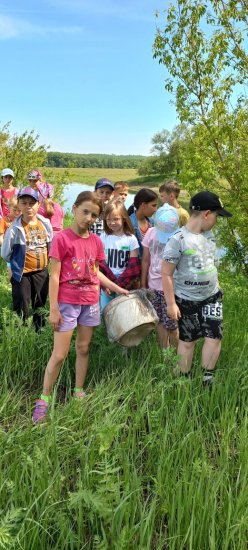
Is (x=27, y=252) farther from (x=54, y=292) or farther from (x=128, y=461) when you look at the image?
(x=128, y=461)

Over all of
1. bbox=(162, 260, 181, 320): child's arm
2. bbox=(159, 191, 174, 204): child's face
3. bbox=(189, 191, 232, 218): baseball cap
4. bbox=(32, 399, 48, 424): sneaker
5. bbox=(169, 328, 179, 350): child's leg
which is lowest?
bbox=(32, 399, 48, 424): sneaker

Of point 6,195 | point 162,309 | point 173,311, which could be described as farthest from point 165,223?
point 6,195

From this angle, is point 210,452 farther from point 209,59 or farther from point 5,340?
point 209,59

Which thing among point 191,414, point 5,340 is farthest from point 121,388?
point 5,340

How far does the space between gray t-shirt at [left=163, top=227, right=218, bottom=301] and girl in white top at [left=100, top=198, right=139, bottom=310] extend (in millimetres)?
657

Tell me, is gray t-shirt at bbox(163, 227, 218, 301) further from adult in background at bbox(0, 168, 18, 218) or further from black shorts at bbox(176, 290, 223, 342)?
adult in background at bbox(0, 168, 18, 218)

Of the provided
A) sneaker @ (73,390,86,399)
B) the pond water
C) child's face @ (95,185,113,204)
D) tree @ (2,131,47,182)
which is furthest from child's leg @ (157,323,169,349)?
tree @ (2,131,47,182)

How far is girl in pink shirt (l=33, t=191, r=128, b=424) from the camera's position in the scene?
274 centimetres

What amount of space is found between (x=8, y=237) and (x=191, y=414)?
2111mm

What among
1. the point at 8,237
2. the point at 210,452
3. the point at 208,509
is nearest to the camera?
the point at 208,509

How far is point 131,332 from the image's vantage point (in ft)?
9.99

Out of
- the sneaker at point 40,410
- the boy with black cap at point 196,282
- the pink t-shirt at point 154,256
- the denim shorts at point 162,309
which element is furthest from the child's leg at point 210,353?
the sneaker at point 40,410

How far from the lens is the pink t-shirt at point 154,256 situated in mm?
3551

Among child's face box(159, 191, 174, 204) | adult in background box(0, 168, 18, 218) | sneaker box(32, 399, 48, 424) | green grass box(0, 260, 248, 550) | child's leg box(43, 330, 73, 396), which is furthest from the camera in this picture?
adult in background box(0, 168, 18, 218)
